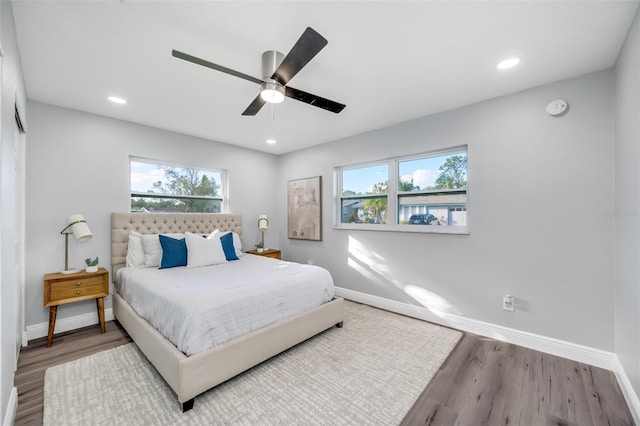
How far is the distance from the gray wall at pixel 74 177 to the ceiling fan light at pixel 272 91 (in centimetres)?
257

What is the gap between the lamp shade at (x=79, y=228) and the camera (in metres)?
2.86

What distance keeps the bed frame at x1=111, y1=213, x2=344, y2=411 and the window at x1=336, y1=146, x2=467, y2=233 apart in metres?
1.47

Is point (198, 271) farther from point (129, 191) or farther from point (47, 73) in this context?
point (47, 73)

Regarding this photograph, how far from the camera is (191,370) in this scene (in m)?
1.80

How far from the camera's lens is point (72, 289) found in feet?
9.27

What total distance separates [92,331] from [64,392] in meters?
1.26

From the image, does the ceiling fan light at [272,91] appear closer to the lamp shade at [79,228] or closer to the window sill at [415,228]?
the window sill at [415,228]

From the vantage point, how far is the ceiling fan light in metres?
1.94

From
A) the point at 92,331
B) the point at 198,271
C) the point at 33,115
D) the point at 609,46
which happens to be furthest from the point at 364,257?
the point at 33,115

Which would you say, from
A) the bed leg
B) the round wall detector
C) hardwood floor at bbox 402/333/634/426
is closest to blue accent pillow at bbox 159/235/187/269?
the bed leg

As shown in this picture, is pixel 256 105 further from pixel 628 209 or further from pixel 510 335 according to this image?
pixel 510 335

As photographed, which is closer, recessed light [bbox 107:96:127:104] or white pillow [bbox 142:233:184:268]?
recessed light [bbox 107:96:127:104]

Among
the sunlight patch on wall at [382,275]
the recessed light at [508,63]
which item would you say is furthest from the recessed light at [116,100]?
the recessed light at [508,63]

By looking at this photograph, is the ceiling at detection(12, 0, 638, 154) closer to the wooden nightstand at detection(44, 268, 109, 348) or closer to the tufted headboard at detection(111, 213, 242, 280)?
the tufted headboard at detection(111, 213, 242, 280)
